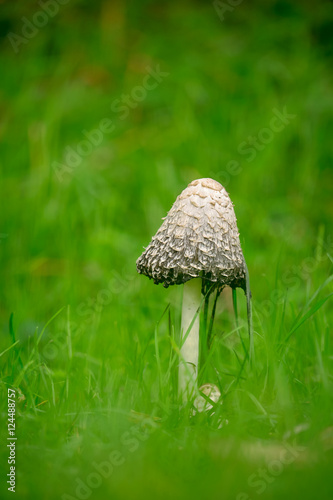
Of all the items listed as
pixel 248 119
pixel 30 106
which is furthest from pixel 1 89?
pixel 248 119

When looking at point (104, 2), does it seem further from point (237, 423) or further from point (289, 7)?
point (237, 423)

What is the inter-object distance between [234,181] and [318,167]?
3.57 feet

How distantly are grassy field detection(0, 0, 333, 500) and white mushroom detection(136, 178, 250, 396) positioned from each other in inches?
16.4

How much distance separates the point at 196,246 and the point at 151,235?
8.57 feet

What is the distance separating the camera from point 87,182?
228 inches

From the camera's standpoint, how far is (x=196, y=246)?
270 centimetres

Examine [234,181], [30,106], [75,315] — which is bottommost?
[75,315]

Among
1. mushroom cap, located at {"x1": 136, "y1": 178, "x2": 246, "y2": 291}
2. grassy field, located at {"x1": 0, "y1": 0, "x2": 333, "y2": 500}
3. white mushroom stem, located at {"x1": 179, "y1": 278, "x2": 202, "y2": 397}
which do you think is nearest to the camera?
grassy field, located at {"x1": 0, "y1": 0, "x2": 333, "y2": 500}

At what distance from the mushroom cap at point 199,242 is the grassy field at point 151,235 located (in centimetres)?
45

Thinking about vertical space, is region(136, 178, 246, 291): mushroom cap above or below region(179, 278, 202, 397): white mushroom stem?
above

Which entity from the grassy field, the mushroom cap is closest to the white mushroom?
the mushroom cap

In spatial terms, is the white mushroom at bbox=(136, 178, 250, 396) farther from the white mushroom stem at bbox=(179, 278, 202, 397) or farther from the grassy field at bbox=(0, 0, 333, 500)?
the grassy field at bbox=(0, 0, 333, 500)

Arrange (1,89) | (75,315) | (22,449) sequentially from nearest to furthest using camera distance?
(22,449), (75,315), (1,89)

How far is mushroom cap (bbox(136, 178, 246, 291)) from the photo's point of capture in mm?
2705
